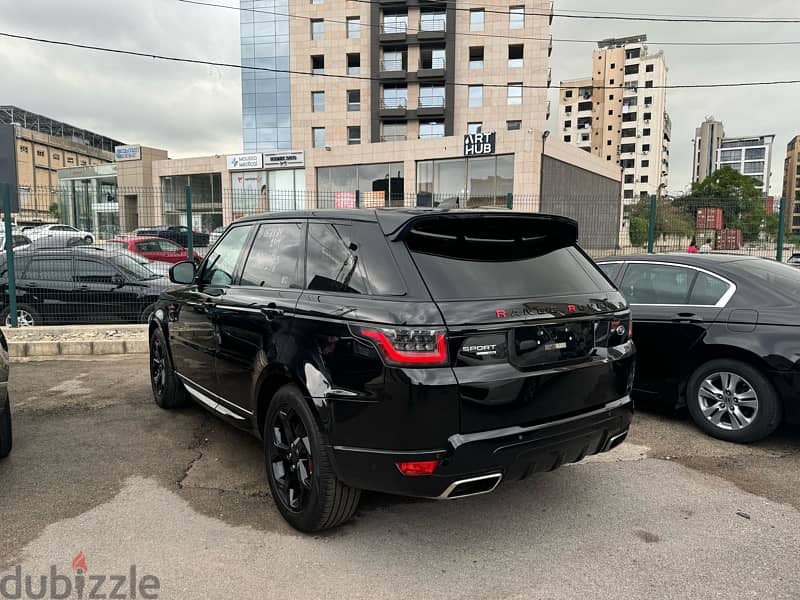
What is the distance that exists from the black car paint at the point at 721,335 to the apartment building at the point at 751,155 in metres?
154

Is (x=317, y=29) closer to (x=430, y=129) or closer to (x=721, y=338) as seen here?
(x=430, y=129)

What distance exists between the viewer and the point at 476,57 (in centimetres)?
4441

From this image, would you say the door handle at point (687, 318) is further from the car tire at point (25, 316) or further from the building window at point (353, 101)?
the building window at point (353, 101)

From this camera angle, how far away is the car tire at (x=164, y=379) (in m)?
5.19

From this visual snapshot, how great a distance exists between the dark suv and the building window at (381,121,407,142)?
44345 millimetres

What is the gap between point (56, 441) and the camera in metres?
4.59

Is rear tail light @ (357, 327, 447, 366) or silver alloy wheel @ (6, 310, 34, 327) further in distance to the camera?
silver alloy wheel @ (6, 310, 34, 327)

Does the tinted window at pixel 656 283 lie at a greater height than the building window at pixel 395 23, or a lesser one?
lesser

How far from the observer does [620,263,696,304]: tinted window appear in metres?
4.99

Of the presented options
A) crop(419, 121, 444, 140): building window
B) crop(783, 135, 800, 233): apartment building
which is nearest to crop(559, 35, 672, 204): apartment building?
crop(783, 135, 800, 233): apartment building

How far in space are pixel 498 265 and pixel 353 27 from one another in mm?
47575

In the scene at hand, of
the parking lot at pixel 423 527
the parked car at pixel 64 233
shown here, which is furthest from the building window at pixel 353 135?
the parking lot at pixel 423 527

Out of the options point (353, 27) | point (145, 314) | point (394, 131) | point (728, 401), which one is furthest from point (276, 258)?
point (353, 27)
